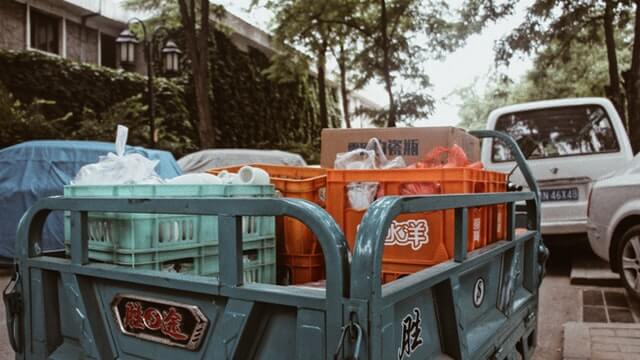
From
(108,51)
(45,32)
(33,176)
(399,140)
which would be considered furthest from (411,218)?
(108,51)

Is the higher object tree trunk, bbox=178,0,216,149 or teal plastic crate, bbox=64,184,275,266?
tree trunk, bbox=178,0,216,149

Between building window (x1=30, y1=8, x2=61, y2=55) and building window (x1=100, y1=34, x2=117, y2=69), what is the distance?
6.87 ft

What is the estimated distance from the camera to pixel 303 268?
2.77 meters

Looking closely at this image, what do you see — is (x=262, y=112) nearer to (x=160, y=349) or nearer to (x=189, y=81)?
(x=189, y=81)

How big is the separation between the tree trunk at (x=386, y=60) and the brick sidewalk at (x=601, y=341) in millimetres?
13044

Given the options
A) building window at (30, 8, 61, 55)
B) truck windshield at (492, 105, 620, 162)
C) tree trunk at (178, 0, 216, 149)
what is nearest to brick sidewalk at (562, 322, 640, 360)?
truck windshield at (492, 105, 620, 162)

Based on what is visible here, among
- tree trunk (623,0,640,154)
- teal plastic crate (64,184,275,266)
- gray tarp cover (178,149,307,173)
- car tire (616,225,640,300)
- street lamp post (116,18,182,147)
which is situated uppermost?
street lamp post (116,18,182,147)

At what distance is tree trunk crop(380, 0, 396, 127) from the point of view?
17.2 metres

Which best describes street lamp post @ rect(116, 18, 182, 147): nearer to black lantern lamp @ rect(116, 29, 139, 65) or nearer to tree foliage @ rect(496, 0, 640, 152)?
black lantern lamp @ rect(116, 29, 139, 65)

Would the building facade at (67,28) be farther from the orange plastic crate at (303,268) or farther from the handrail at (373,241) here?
the handrail at (373,241)

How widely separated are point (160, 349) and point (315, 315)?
692 millimetres

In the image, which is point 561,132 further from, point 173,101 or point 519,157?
point 173,101

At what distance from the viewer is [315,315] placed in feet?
5.19

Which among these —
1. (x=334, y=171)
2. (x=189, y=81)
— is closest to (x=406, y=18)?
(x=189, y=81)
